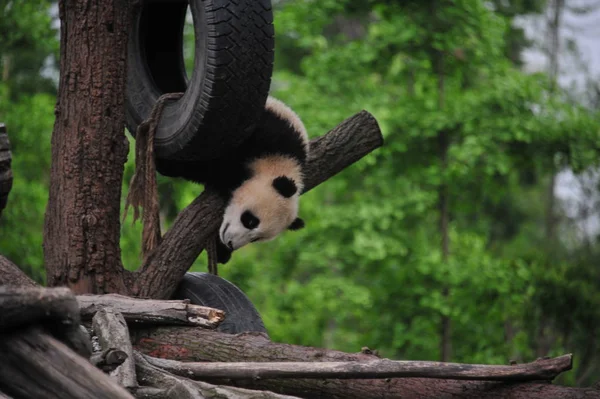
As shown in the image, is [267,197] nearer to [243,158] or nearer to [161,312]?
[243,158]

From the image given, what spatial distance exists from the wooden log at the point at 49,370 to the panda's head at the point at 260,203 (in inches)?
85.0

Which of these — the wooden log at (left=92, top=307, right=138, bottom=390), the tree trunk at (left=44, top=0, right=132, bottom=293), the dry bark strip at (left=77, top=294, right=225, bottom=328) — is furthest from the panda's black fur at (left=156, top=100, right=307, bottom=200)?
the wooden log at (left=92, top=307, right=138, bottom=390)

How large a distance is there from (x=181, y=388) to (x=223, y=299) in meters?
1.50

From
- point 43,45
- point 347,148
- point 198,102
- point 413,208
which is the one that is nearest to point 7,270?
point 198,102

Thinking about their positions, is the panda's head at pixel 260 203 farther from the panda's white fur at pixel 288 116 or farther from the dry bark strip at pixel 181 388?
the dry bark strip at pixel 181 388

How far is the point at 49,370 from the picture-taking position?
2.47 meters

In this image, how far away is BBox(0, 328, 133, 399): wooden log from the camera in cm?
245

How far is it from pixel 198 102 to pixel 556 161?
687 centimetres

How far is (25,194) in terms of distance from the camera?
30.7ft

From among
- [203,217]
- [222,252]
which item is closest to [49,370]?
[203,217]

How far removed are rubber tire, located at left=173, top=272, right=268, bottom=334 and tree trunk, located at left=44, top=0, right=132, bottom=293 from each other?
49 cm

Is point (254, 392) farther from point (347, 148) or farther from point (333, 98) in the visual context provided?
point (333, 98)

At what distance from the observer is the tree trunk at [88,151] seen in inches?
159

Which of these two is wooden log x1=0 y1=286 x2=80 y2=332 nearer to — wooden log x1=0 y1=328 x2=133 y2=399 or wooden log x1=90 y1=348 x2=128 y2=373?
wooden log x1=0 y1=328 x2=133 y2=399
